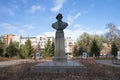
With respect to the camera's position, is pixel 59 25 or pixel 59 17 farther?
pixel 59 17

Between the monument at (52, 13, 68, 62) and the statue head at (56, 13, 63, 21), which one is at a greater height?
A: the statue head at (56, 13, 63, 21)

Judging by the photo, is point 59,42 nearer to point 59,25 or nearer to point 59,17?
point 59,25

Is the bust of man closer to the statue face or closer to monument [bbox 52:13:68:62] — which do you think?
monument [bbox 52:13:68:62]

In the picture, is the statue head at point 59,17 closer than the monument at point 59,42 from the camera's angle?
No

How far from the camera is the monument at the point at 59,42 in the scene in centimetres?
1505

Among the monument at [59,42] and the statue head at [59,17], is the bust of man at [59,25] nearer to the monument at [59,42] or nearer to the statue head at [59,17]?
the monument at [59,42]

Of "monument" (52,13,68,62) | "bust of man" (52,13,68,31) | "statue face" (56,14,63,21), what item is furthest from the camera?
"statue face" (56,14,63,21)

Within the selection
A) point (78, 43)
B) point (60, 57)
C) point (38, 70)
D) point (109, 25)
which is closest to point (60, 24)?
point (60, 57)

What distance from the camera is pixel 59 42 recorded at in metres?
15.2

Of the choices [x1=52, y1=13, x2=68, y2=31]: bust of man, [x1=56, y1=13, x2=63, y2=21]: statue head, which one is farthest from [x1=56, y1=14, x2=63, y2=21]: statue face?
[x1=52, y1=13, x2=68, y2=31]: bust of man

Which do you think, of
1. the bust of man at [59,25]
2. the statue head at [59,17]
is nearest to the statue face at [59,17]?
the statue head at [59,17]

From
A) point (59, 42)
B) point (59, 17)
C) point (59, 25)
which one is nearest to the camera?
point (59, 42)

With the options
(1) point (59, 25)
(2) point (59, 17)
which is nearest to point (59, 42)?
(1) point (59, 25)

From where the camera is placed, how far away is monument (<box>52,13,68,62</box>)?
49.4ft
